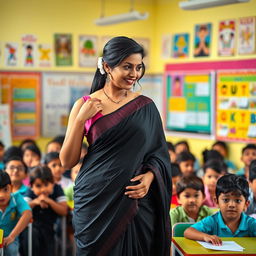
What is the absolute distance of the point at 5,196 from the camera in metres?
3.31

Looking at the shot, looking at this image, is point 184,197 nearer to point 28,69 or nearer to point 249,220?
point 249,220

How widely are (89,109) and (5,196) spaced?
5.12ft

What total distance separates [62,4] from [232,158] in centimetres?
310

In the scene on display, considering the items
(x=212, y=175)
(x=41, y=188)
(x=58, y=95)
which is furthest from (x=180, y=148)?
(x=41, y=188)

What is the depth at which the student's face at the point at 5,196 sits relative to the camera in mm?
3299

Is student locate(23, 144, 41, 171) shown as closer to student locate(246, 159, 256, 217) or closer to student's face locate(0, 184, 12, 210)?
student's face locate(0, 184, 12, 210)

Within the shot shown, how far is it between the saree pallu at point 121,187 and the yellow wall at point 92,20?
429cm

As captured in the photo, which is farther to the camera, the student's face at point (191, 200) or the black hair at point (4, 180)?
the student's face at point (191, 200)

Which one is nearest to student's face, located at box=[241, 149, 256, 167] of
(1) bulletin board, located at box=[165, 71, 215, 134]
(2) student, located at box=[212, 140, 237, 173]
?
(2) student, located at box=[212, 140, 237, 173]

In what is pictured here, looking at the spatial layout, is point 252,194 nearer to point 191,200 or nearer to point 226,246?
point 191,200

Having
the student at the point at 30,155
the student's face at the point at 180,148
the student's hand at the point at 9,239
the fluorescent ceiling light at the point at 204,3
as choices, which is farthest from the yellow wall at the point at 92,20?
the student's hand at the point at 9,239

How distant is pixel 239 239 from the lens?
8.55 ft

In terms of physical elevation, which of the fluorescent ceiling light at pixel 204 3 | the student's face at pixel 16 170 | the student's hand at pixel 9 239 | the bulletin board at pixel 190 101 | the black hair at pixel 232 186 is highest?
the fluorescent ceiling light at pixel 204 3

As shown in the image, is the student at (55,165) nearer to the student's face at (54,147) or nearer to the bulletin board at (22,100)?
the student's face at (54,147)
